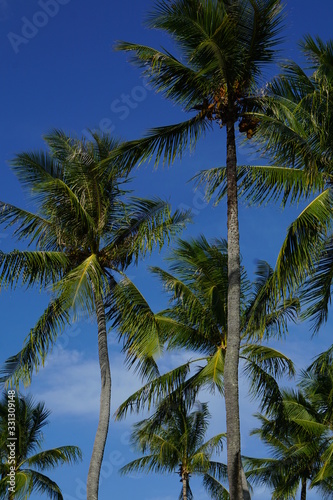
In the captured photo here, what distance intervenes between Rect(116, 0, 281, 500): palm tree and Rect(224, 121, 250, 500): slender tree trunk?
0.02 meters

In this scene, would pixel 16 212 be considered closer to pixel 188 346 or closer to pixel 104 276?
pixel 104 276

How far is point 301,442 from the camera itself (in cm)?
2761

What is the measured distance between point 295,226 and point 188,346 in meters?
8.08

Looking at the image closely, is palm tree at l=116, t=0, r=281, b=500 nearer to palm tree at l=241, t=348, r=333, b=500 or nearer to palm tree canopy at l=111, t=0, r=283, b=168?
palm tree canopy at l=111, t=0, r=283, b=168

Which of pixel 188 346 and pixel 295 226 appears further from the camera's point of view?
pixel 188 346

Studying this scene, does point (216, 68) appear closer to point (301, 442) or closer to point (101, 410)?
point (101, 410)

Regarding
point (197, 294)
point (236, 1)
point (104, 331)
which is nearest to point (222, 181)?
point (236, 1)

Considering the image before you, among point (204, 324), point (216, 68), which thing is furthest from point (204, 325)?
point (216, 68)

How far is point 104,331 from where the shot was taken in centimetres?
1758

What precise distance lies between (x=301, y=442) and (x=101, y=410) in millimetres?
12803

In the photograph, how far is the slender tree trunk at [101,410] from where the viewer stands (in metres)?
16.0

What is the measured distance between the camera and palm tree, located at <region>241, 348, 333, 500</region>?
26.1 meters

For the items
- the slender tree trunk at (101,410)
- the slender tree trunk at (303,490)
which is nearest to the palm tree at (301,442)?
the slender tree trunk at (303,490)

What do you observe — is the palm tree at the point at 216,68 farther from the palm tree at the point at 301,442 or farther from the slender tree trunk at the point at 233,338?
the palm tree at the point at 301,442
